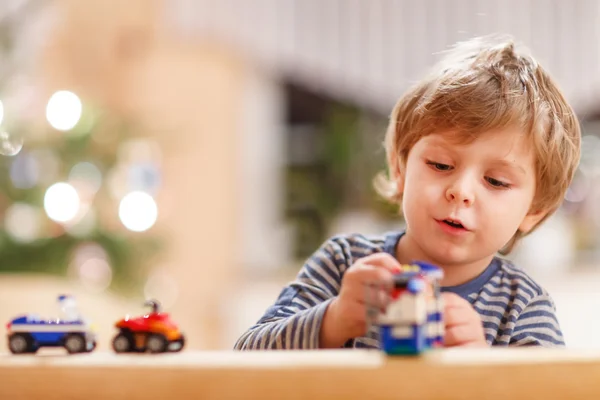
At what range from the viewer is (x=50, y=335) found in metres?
0.69

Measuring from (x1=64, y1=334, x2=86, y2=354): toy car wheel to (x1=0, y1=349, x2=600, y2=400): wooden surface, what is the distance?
82 mm

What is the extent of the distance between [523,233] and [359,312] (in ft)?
1.04

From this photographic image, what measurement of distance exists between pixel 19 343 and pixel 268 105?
2.66m

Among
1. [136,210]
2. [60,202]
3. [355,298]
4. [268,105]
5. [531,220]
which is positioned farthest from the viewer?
[268,105]

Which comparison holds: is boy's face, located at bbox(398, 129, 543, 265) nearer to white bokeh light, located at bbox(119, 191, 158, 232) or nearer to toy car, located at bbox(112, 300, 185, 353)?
toy car, located at bbox(112, 300, 185, 353)

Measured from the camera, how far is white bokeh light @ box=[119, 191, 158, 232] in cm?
254

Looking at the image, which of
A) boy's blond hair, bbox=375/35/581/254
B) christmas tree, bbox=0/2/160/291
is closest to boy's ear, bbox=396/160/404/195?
boy's blond hair, bbox=375/35/581/254

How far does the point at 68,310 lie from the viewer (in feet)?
2.42

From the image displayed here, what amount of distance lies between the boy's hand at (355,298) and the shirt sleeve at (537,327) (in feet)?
0.57

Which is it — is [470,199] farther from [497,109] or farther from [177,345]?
[177,345]

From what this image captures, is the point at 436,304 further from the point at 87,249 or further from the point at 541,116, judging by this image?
the point at 87,249

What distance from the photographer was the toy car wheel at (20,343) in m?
0.68

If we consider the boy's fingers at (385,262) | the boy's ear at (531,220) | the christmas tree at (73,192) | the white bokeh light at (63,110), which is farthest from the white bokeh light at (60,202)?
the boy's fingers at (385,262)

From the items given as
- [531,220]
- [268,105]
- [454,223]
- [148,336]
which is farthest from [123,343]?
[268,105]
